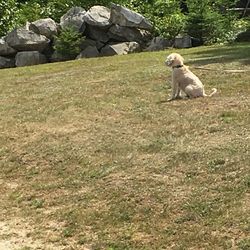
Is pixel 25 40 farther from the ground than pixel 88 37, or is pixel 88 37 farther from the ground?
pixel 25 40

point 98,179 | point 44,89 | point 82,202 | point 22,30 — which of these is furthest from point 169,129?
point 22,30

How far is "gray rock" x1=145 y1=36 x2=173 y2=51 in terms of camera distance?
18.6m

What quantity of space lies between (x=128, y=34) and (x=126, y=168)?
13.0 m

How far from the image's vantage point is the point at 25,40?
18.4m

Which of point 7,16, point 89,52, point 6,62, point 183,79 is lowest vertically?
point 6,62

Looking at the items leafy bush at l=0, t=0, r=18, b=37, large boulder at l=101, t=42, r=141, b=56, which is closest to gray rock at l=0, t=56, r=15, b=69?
leafy bush at l=0, t=0, r=18, b=37

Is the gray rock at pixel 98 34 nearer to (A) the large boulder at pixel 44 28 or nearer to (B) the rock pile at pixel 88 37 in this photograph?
(B) the rock pile at pixel 88 37

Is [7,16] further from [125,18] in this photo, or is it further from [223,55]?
[223,55]

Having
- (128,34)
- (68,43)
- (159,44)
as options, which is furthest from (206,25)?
(68,43)

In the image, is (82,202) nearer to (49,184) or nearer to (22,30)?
(49,184)

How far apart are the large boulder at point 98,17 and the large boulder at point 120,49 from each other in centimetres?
73

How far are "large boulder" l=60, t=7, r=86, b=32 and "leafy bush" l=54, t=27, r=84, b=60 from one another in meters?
0.40

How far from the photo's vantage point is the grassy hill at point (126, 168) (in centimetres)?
517

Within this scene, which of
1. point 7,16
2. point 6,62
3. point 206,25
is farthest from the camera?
point 7,16
